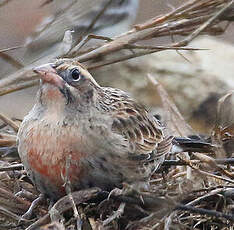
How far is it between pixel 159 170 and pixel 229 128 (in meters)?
0.50

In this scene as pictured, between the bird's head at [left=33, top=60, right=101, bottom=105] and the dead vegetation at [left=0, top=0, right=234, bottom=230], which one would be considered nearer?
the dead vegetation at [left=0, top=0, right=234, bottom=230]

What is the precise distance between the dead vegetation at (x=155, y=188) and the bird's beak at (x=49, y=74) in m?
0.18

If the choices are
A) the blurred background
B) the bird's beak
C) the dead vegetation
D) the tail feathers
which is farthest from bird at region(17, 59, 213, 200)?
the blurred background

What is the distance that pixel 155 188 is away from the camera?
15.6 ft

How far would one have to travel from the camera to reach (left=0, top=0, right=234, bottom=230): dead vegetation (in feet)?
13.7

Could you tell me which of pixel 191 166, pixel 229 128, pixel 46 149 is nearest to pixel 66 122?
pixel 46 149

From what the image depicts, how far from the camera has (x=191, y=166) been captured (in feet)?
15.5

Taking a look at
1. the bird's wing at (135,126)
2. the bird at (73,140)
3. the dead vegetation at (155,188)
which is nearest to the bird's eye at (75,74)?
the bird at (73,140)

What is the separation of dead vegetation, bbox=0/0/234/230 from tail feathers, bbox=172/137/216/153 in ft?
0.13

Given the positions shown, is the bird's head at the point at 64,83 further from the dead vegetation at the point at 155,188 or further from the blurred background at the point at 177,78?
the blurred background at the point at 177,78

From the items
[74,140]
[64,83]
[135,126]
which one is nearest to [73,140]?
[74,140]

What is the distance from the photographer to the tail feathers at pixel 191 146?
5066 mm

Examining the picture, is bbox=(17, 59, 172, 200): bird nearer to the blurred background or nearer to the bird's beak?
the bird's beak

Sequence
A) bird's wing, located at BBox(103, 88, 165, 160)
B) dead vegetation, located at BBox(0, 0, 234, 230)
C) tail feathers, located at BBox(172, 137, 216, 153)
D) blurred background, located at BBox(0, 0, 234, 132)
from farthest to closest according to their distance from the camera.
Answer: blurred background, located at BBox(0, 0, 234, 132)
tail feathers, located at BBox(172, 137, 216, 153)
bird's wing, located at BBox(103, 88, 165, 160)
dead vegetation, located at BBox(0, 0, 234, 230)
